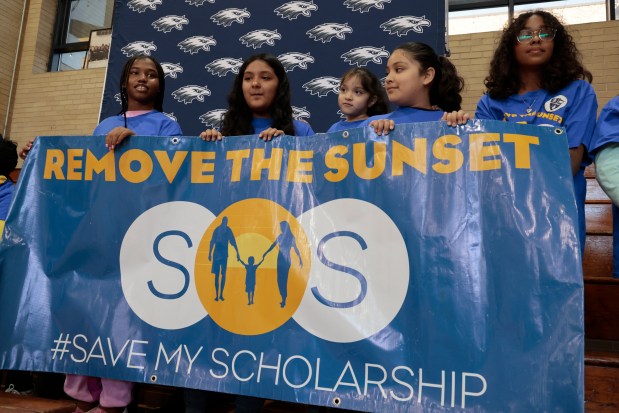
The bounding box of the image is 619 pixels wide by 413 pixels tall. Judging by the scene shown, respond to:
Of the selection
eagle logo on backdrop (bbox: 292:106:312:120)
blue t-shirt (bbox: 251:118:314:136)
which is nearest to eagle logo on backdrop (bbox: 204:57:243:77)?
Result: eagle logo on backdrop (bbox: 292:106:312:120)

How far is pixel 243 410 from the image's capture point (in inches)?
68.7

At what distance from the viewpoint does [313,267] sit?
165 cm

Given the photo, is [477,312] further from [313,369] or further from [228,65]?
[228,65]

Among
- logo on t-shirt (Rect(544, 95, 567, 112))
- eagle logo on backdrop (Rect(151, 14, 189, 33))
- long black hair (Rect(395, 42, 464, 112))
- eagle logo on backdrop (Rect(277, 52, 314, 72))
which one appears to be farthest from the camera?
eagle logo on backdrop (Rect(151, 14, 189, 33))

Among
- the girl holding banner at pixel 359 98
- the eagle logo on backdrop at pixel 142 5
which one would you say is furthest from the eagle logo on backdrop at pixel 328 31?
the eagle logo on backdrop at pixel 142 5

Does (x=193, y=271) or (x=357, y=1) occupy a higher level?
(x=357, y=1)

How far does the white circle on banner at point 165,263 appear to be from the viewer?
1760 millimetres

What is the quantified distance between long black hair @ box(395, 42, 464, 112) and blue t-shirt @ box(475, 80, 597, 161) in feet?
0.49

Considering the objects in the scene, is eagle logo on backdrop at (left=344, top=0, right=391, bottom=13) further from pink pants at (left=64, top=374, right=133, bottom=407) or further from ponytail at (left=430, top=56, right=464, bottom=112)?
pink pants at (left=64, top=374, right=133, bottom=407)

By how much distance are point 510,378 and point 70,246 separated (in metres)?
1.53

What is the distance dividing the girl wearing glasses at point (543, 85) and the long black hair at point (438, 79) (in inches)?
4.9

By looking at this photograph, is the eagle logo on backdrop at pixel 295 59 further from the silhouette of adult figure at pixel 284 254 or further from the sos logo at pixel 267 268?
the silhouette of adult figure at pixel 284 254

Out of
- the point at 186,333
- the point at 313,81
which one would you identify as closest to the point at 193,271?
the point at 186,333

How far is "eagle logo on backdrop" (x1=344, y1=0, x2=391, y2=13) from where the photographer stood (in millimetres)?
3939
